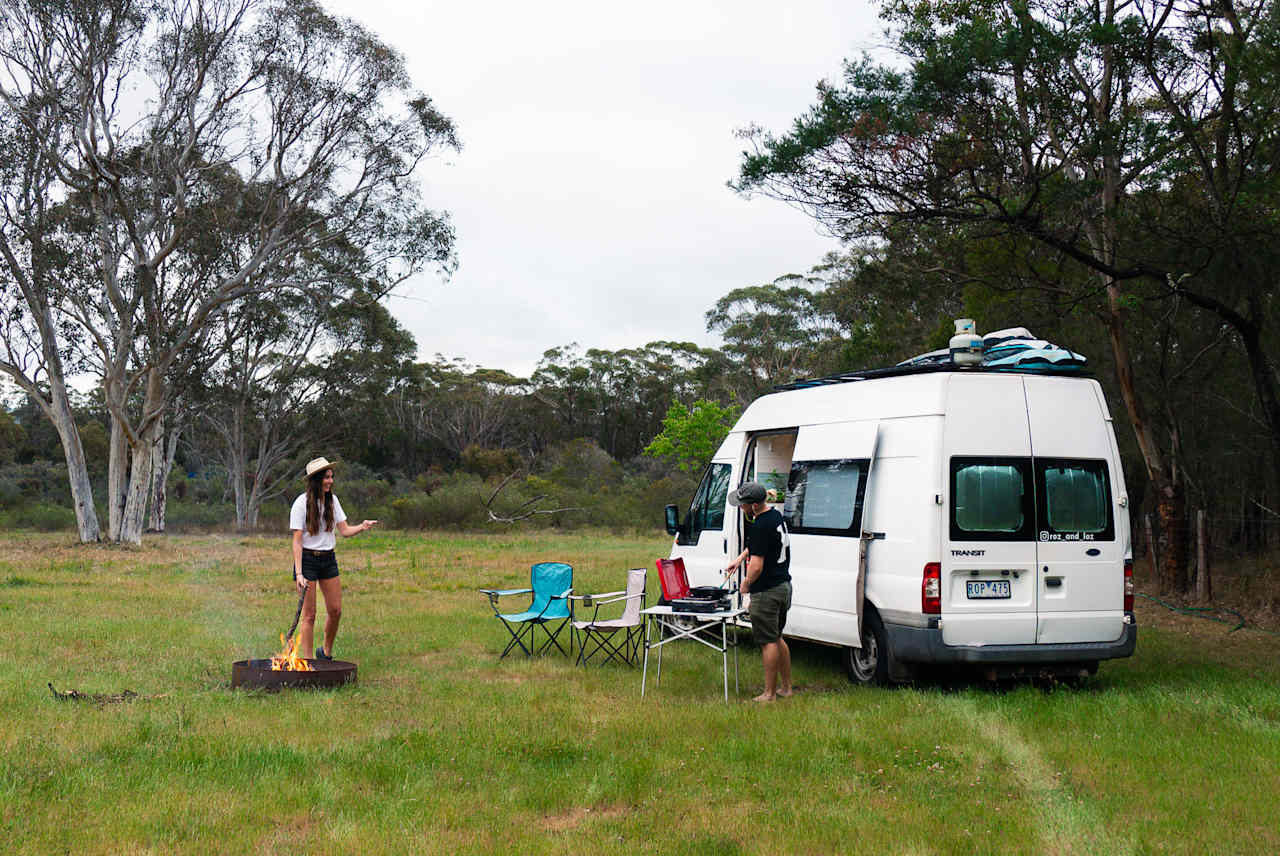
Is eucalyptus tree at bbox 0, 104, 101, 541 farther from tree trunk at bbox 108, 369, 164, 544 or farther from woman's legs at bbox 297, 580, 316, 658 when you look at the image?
woman's legs at bbox 297, 580, 316, 658

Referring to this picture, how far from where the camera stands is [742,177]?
1188cm

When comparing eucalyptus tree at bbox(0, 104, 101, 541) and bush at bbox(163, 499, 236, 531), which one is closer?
eucalyptus tree at bbox(0, 104, 101, 541)

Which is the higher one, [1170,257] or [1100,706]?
[1170,257]

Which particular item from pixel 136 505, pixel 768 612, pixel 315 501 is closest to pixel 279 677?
pixel 315 501

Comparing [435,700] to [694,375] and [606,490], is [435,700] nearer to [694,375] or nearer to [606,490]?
[606,490]

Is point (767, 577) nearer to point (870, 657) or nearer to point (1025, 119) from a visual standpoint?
point (870, 657)

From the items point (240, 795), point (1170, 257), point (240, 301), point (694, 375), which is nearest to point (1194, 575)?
point (1170, 257)

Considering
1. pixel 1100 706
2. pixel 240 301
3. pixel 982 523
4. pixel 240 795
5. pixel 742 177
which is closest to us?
pixel 240 795

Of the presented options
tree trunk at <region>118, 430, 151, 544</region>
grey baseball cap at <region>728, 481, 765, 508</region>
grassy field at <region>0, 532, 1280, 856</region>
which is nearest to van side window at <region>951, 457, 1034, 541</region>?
grassy field at <region>0, 532, 1280, 856</region>

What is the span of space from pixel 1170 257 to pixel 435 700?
10700 millimetres

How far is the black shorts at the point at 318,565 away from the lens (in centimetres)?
852

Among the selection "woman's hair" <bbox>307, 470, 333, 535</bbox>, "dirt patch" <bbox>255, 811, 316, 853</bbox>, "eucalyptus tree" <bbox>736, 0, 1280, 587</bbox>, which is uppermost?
"eucalyptus tree" <bbox>736, 0, 1280, 587</bbox>

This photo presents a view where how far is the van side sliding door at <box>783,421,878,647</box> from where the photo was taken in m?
8.18

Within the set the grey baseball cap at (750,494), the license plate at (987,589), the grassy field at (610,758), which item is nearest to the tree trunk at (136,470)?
the grassy field at (610,758)
